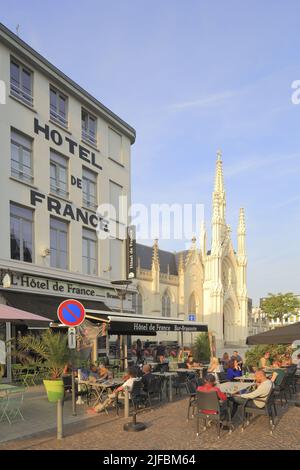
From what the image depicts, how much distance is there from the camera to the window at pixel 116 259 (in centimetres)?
2495

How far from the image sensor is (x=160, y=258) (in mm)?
62750

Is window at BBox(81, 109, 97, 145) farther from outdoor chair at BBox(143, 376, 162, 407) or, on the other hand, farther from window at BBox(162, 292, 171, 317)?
window at BBox(162, 292, 171, 317)

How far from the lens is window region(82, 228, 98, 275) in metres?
22.8

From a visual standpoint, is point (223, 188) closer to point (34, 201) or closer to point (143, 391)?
point (34, 201)

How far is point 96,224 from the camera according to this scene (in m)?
23.6

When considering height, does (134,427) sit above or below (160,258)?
below

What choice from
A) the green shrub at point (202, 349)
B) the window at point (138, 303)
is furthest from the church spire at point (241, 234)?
the green shrub at point (202, 349)

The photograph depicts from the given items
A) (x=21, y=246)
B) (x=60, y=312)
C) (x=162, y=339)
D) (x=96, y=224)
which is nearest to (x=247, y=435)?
(x=60, y=312)

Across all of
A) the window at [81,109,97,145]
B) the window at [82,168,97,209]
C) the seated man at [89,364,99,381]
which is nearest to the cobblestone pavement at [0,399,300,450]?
the seated man at [89,364,99,381]

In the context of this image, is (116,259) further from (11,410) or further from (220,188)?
(220,188)

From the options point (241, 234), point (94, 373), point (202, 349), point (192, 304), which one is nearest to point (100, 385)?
point (94, 373)

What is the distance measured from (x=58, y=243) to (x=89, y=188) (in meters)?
3.91

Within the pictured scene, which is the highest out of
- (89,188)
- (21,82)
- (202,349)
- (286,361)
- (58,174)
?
(21,82)

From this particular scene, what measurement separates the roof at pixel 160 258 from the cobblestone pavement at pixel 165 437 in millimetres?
44732
